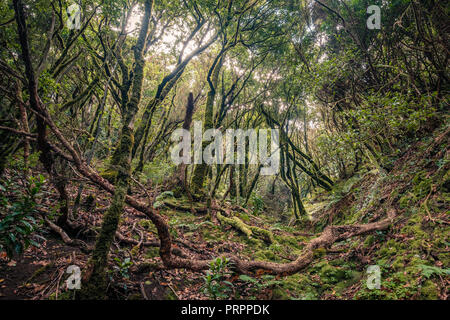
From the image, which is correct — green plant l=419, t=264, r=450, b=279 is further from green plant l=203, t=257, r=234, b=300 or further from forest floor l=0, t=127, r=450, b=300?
green plant l=203, t=257, r=234, b=300

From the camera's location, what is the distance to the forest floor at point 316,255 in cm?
304

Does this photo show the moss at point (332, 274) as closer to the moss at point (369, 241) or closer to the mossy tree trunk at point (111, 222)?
the moss at point (369, 241)

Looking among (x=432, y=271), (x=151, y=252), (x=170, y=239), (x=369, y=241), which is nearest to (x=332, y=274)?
(x=369, y=241)

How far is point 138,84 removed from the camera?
169 inches

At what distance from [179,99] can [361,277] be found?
15.9 metres

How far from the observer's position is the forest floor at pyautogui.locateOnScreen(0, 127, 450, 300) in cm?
304

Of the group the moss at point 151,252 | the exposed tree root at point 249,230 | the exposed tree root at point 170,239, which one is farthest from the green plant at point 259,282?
the exposed tree root at point 249,230

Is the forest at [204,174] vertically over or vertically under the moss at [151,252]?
over

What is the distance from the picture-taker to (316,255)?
5184 millimetres

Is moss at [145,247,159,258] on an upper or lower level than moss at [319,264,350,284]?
upper

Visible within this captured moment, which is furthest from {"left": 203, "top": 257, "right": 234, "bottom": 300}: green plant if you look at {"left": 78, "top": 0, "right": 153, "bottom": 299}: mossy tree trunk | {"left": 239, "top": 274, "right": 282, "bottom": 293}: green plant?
{"left": 78, "top": 0, "right": 153, "bottom": 299}: mossy tree trunk

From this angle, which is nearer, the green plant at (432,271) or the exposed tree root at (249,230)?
the green plant at (432,271)

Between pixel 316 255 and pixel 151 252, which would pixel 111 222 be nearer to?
pixel 151 252
